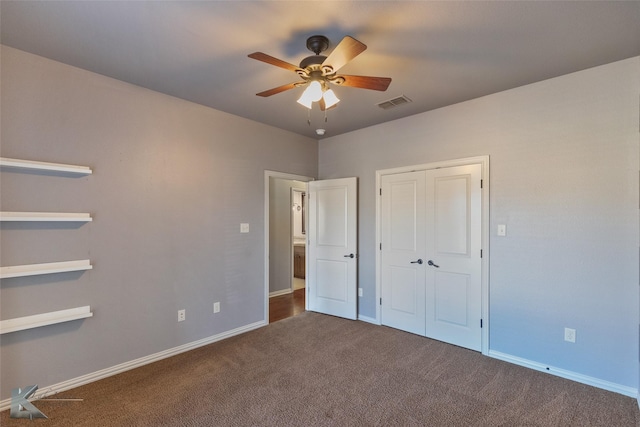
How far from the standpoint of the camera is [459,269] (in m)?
3.25

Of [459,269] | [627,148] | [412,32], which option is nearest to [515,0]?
[412,32]

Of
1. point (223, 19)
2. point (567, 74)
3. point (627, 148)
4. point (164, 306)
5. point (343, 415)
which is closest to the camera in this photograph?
point (223, 19)

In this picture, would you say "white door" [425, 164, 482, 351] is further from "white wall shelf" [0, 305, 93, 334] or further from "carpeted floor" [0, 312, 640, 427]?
"white wall shelf" [0, 305, 93, 334]

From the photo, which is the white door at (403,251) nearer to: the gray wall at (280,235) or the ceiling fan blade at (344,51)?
the ceiling fan blade at (344,51)

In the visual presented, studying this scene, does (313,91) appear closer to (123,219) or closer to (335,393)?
(123,219)

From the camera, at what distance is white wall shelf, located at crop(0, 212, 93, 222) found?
2.08 m

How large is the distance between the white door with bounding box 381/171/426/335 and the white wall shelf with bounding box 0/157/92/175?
3144mm

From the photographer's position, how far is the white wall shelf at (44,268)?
2100 millimetres

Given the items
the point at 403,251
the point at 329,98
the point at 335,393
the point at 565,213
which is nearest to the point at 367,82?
the point at 329,98

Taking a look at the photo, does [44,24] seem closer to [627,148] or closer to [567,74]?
[567,74]

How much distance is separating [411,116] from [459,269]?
1888 millimetres

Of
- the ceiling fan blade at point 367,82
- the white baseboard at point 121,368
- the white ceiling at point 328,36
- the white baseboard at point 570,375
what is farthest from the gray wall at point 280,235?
the white baseboard at point 570,375

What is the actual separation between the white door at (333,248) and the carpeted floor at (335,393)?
1038mm

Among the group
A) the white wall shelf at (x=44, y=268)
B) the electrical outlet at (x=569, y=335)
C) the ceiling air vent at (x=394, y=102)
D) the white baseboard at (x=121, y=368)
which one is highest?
the ceiling air vent at (x=394, y=102)
